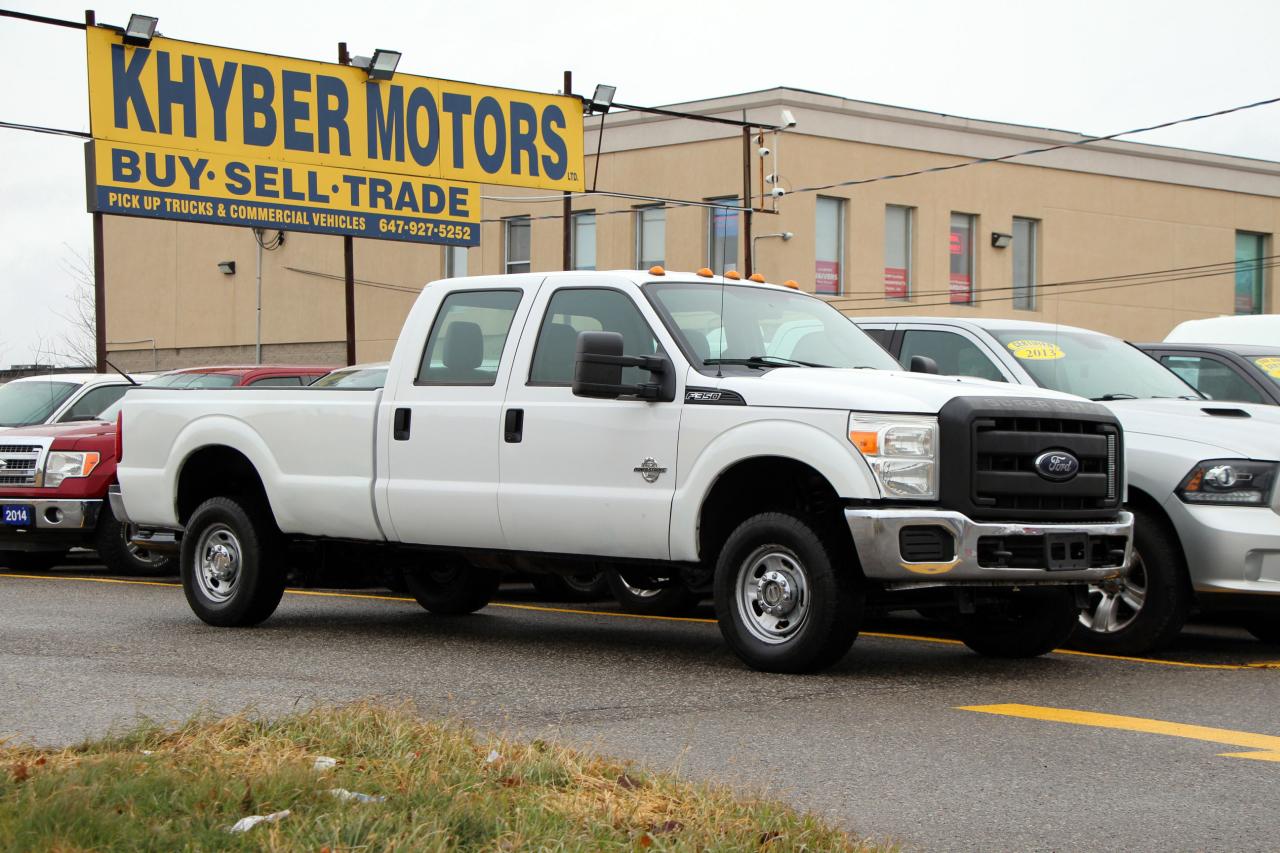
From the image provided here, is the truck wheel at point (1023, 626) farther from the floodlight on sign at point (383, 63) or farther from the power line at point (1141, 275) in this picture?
the power line at point (1141, 275)

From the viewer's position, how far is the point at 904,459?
8.09 m

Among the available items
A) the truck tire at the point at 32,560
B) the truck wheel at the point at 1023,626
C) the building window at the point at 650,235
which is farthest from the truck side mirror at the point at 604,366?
the building window at the point at 650,235

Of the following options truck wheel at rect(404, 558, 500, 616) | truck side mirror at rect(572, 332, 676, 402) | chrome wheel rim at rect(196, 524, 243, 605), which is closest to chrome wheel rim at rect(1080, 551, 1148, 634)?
truck side mirror at rect(572, 332, 676, 402)

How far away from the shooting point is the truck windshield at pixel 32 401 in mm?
16609

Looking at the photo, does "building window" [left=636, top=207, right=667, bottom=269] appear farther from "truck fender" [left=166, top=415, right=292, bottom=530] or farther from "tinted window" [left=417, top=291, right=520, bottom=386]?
"tinted window" [left=417, top=291, right=520, bottom=386]

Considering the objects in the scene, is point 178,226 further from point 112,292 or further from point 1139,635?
point 1139,635

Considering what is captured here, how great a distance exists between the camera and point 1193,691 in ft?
27.0

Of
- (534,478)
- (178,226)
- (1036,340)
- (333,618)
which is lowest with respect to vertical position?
(333,618)

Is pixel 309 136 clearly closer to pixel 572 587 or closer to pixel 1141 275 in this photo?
pixel 572 587

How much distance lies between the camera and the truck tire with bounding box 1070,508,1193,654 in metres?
9.30

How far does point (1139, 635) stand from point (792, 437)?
8.22 ft

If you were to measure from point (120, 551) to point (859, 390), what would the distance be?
8987 millimetres

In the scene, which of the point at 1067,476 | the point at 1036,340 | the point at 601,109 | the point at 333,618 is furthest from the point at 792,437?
the point at 601,109

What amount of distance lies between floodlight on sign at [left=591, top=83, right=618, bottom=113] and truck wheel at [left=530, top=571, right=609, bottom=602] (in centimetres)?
1473
